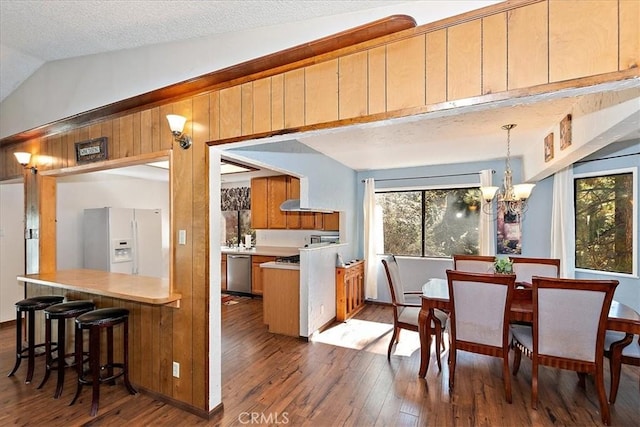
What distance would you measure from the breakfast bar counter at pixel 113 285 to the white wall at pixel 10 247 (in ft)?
5.21

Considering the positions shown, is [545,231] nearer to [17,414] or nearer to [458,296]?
[458,296]

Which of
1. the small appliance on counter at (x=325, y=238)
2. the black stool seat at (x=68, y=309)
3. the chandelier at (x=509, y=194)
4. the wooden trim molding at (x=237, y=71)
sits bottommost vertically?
the black stool seat at (x=68, y=309)

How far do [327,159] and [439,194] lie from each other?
2.12 metres

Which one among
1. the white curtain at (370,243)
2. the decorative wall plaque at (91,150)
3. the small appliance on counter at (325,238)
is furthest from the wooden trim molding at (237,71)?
the white curtain at (370,243)

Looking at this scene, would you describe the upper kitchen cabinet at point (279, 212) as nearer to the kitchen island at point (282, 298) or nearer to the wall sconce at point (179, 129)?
the kitchen island at point (282, 298)

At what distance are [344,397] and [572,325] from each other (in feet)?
5.95

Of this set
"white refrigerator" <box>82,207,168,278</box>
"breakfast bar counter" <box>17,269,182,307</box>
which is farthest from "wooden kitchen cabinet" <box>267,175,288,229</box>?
"breakfast bar counter" <box>17,269,182,307</box>

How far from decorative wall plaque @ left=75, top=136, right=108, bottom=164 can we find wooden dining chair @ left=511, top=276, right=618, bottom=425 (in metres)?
3.82

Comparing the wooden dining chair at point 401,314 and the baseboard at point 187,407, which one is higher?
the wooden dining chair at point 401,314

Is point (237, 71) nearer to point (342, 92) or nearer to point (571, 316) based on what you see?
point (342, 92)

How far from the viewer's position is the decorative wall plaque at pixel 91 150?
9.02 ft

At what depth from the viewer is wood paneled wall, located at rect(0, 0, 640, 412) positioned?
120 cm

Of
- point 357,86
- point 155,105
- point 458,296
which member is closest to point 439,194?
point 458,296

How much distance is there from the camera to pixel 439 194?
5105mm
